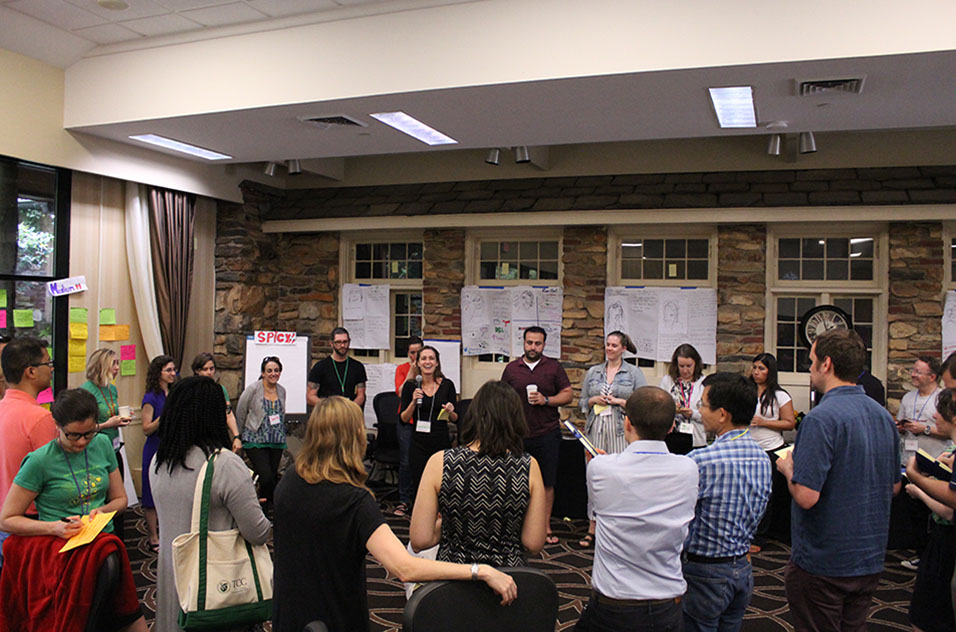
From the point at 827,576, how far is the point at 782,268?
4595mm

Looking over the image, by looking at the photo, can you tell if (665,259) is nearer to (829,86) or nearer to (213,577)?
(829,86)

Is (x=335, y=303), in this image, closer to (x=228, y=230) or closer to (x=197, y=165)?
(x=228, y=230)

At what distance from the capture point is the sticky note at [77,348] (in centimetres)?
597

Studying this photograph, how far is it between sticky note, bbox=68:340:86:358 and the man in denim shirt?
5479 millimetres

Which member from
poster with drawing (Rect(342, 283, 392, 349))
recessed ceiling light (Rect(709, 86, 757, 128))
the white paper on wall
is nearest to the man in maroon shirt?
recessed ceiling light (Rect(709, 86, 757, 128))

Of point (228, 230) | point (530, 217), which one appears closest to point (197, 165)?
point (228, 230)

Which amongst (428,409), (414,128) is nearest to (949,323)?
(428,409)

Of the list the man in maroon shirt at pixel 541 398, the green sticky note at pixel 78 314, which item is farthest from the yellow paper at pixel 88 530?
the green sticky note at pixel 78 314

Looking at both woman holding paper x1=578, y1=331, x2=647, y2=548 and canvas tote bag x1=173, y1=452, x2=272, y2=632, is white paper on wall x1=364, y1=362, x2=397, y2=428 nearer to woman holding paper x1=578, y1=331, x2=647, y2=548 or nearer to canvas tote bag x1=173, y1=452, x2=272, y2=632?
woman holding paper x1=578, y1=331, x2=647, y2=548

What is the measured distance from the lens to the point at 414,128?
215 inches

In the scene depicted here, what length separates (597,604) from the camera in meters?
2.37

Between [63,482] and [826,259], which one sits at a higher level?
[826,259]

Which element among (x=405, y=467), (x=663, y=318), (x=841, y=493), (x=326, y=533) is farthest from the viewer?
(x=663, y=318)

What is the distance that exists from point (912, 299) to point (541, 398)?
11.1ft
